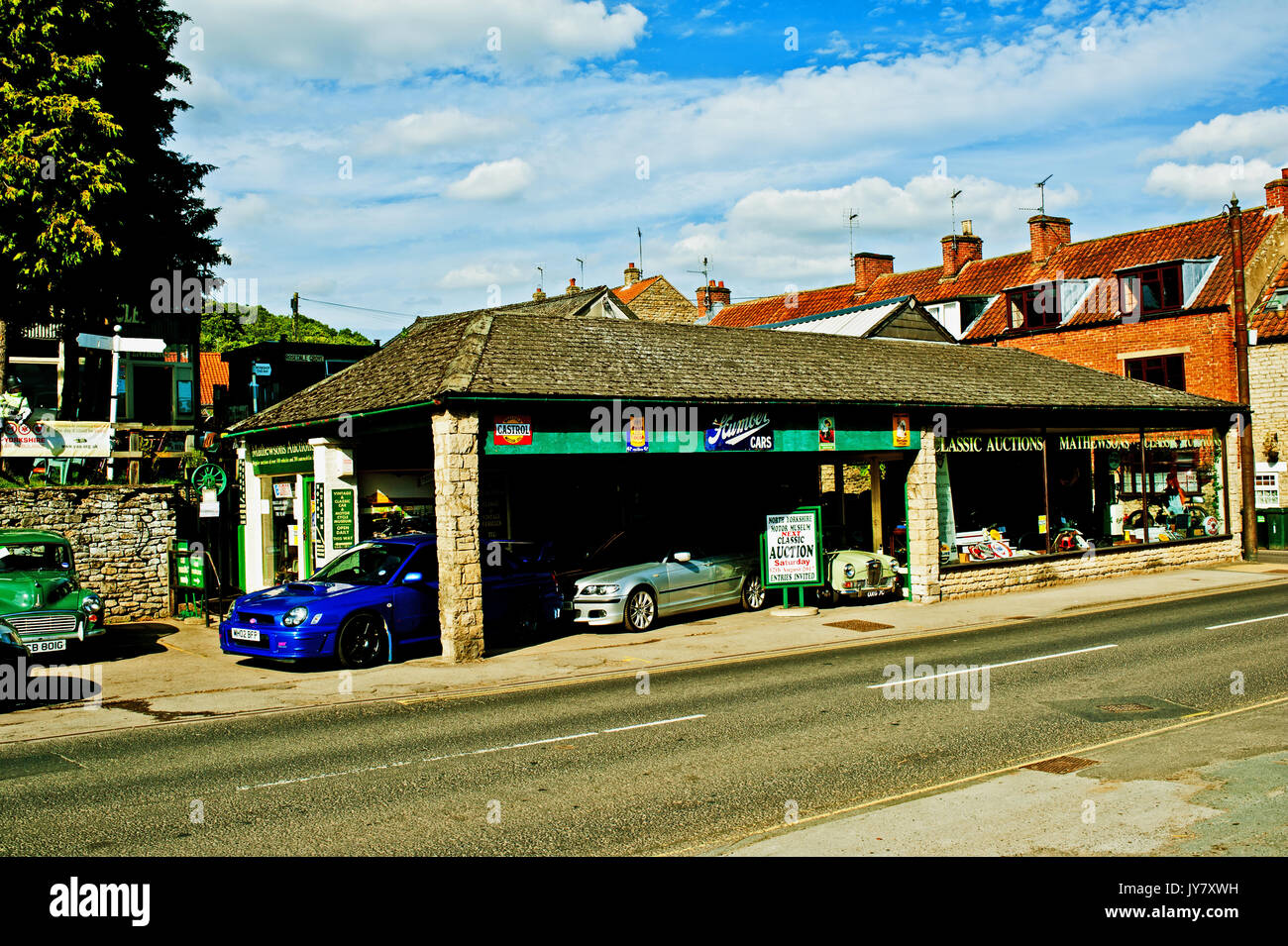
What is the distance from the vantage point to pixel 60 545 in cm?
1513

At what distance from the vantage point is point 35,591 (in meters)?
13.6

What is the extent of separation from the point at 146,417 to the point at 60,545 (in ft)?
65.7

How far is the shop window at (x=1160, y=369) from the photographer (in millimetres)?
34031

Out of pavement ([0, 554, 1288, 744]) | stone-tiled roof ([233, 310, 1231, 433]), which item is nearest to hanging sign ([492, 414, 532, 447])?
stone-tiled roof ([233, 310, 1231, 433])

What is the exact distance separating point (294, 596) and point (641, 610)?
594 cm

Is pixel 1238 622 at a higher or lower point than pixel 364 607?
lower

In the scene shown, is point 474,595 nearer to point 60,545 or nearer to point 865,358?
point 60,545

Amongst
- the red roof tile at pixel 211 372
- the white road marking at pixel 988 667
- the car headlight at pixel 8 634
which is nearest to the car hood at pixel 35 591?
the car headlight at pixel 8 634

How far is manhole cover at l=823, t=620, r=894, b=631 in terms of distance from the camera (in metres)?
16.7

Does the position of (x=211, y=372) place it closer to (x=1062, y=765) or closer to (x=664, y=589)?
(x=664, y=589)

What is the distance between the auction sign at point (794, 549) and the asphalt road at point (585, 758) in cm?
512

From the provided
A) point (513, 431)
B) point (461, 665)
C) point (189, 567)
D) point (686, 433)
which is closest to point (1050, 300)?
point (686, 433)
